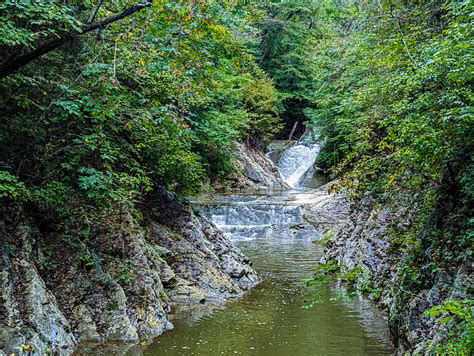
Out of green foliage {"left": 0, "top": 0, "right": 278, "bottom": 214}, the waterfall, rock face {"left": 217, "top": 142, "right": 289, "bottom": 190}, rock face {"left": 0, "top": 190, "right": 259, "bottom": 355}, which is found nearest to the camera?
green foliage {"left": 0, "top": 0, "right": 278, "bottom": 214}

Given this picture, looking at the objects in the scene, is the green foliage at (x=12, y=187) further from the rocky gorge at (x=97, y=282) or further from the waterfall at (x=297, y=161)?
the waterfall at (x=297, y=161)

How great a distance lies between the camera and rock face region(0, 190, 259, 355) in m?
5.18

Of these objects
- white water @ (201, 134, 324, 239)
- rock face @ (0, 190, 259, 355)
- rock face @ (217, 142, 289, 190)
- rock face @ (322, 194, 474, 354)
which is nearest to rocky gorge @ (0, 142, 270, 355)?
rock face @ (0, 190, 259, 355)

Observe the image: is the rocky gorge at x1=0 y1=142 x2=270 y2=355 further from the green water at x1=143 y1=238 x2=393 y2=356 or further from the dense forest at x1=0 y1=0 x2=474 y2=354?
the green water at x1=143 y1=238 x2=393 y2=356

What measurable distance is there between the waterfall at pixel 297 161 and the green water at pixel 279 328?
21293 mm

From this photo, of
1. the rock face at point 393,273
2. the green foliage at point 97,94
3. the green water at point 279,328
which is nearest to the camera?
the rock face at point 393,273

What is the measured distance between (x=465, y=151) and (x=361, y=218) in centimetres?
650

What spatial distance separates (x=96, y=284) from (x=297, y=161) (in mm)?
27055

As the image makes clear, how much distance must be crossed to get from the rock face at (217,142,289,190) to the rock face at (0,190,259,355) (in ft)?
50.5

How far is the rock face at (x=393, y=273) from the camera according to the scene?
4570mm

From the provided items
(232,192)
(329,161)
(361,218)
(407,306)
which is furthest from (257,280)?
(329,161)

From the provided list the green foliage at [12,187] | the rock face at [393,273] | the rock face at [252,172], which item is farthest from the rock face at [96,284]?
the rock face at [252,172]

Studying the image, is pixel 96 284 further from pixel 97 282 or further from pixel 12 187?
pixel 12 187

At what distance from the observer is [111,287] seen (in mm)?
6500
